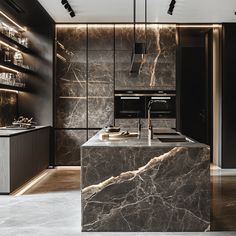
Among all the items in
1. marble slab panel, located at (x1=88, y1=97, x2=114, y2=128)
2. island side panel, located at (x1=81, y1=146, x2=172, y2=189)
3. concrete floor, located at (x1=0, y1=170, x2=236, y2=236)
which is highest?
marble slab panel, located at (x1=88, y1=97, x2=114, y2=128)

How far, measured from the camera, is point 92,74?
7.99 m

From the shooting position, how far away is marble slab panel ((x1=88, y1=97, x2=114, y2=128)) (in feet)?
26.2

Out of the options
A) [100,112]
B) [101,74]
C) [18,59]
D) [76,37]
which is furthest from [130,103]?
[18,59]

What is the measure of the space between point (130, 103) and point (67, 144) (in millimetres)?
1474

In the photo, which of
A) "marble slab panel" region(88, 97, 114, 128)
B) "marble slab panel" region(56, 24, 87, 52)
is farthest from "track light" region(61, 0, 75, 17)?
"marble slab panel" region(88, 97, 114, 128)

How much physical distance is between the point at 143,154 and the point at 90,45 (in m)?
4.75

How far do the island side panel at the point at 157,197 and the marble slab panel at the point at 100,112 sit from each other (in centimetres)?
435

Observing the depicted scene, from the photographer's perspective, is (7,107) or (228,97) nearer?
(7,107)

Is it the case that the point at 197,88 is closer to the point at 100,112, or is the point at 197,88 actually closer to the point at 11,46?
the point at 100,112

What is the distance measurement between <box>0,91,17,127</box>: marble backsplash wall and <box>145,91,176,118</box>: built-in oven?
2.53 m

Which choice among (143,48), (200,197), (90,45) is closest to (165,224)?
(200,197)

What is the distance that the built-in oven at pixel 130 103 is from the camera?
7.95m

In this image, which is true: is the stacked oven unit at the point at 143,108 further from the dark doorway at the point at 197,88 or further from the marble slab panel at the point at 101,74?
the dark doorway at the point at 197,88

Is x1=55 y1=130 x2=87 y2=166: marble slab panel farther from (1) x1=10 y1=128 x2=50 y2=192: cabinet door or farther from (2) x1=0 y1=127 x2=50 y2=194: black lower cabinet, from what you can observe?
(2) x1=0 y1=127 x2=50 y2=194: black lower cabinet
